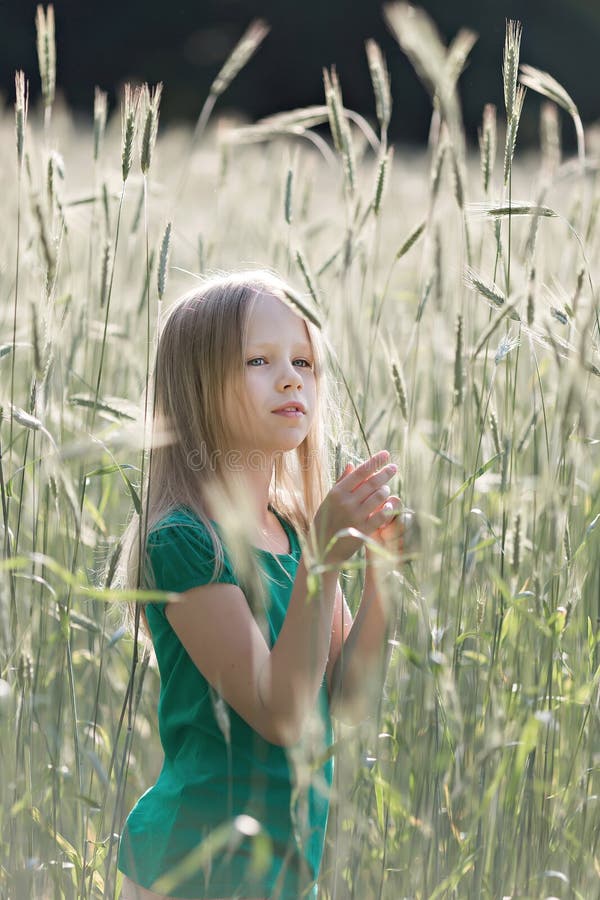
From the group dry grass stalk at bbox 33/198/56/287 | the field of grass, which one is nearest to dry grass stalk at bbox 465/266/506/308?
the field of grass

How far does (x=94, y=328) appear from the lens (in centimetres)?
154

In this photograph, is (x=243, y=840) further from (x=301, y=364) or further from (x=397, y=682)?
(x=301, y=364)

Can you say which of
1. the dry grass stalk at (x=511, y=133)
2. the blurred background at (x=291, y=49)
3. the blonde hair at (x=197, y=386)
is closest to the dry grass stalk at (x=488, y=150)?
the dry grass stalk at (x=511, y=133)

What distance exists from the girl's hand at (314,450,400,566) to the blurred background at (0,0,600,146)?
13.3 m

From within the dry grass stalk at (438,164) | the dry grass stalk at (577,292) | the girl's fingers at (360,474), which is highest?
the dry grass stalk at (438,164)

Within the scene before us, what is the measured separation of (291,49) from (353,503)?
50.1 ft

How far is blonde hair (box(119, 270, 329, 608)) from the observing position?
1.00 meters

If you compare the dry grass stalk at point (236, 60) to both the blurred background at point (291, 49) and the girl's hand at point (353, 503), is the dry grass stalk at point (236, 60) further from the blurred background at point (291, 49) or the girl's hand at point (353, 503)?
the blurred background at point (291, 49)

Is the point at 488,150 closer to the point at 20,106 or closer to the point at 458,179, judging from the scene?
the point at 458,179

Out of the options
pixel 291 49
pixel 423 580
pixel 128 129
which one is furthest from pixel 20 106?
pixel 291 49

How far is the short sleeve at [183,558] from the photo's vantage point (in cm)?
93

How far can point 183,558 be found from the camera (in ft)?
3.09

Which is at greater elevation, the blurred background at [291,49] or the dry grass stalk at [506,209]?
the blurred background at [291,49]

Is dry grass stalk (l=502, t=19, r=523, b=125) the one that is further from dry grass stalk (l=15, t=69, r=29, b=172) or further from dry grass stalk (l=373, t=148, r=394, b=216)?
dry grass stalk (l=15, t=69, r=29, b=172)
